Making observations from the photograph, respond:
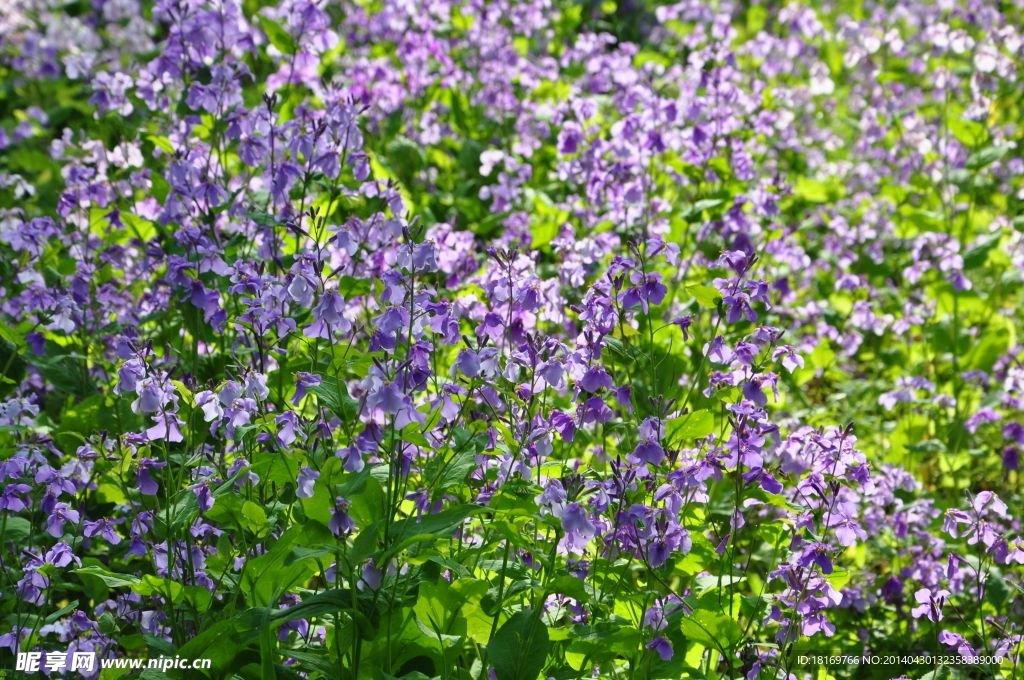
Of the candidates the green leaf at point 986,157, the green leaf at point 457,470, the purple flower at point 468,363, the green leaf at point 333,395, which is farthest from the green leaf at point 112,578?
the green leaf at point 986,157

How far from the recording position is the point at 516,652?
5.74 feet

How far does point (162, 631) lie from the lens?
206cm

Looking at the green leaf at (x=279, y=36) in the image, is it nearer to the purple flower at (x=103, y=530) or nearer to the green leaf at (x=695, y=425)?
the purple flower at (x=103, y=530)

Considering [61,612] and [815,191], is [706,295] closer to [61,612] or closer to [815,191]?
[61,612]

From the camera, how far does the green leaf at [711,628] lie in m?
1.87

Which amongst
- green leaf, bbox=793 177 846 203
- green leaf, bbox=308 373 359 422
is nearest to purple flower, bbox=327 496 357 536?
green leaf, bbox=308 373 359 422

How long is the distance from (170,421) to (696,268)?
2.29 m

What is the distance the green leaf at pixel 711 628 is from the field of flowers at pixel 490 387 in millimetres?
11

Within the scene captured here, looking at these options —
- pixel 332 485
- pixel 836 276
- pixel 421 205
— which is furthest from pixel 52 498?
pixel 836 276

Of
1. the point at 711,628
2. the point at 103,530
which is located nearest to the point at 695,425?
the point at 711,628

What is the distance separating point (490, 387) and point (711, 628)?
712mm

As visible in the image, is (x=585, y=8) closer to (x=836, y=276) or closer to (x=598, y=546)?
(x=836, y=276)

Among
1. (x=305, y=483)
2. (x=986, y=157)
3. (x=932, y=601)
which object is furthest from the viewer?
(x=986, y=157)

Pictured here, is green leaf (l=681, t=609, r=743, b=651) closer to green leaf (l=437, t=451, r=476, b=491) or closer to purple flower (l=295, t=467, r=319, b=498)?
green leaf (l=437, t=451, r=476, b=491)
